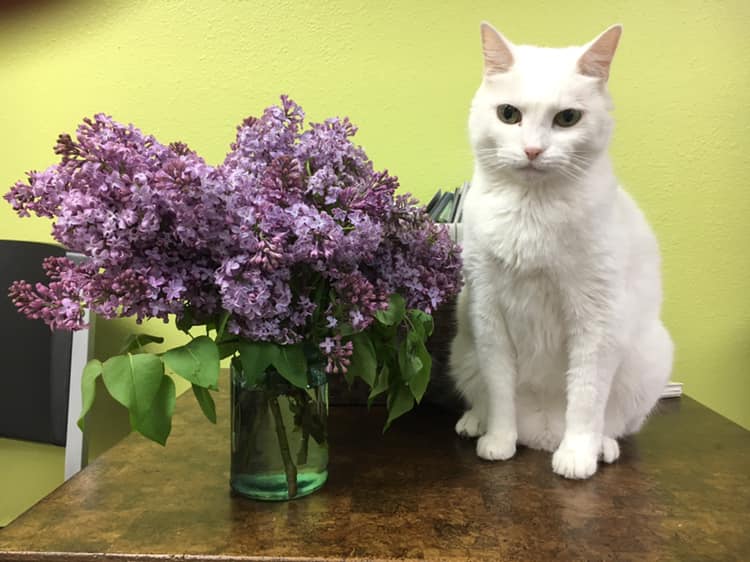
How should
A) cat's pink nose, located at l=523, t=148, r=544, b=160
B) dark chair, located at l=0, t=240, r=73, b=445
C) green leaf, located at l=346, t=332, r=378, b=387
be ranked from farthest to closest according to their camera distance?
dark chair, located at l=0, t=240, r=73, b=445 → cat's pink nose, located at l=523, t=148, r=544, b=160 → green leaf, located at l=346, t=332, r=378, b=387

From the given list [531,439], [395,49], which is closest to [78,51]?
[395,49]

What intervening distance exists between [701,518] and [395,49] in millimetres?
1005

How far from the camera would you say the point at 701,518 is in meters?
0.63

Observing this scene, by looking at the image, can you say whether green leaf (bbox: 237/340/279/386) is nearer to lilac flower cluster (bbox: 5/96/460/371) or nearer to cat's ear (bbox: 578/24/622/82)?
lilac flower cluster (bbox: 5/96/460/371)

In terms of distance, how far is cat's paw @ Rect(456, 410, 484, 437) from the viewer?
91 centimetres

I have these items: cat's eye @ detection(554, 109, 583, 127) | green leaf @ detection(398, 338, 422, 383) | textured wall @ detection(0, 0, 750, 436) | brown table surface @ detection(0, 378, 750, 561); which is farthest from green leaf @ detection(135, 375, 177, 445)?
textured wall @ detection(0, 0, 750, 436)

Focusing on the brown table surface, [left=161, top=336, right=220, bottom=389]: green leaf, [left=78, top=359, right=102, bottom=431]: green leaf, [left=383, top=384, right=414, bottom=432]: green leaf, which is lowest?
the brown table surface

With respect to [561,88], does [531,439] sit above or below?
below

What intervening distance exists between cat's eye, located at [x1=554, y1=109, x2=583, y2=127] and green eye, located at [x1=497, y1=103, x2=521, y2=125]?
0.05m

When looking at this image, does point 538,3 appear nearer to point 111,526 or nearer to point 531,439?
point 531,439

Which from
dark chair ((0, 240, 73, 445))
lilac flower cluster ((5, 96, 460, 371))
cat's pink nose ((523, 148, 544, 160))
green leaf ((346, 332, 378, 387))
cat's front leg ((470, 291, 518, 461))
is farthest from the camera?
dark chair ((0, 240, 73, 445))

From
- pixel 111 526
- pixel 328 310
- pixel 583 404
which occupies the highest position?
pixel 328 310

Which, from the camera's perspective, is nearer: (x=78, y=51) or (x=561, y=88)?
(x=561, y=88)

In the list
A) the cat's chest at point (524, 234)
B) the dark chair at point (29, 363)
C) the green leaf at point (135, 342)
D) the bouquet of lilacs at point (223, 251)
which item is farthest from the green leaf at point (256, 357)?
the dark chair at point (29, 363)
